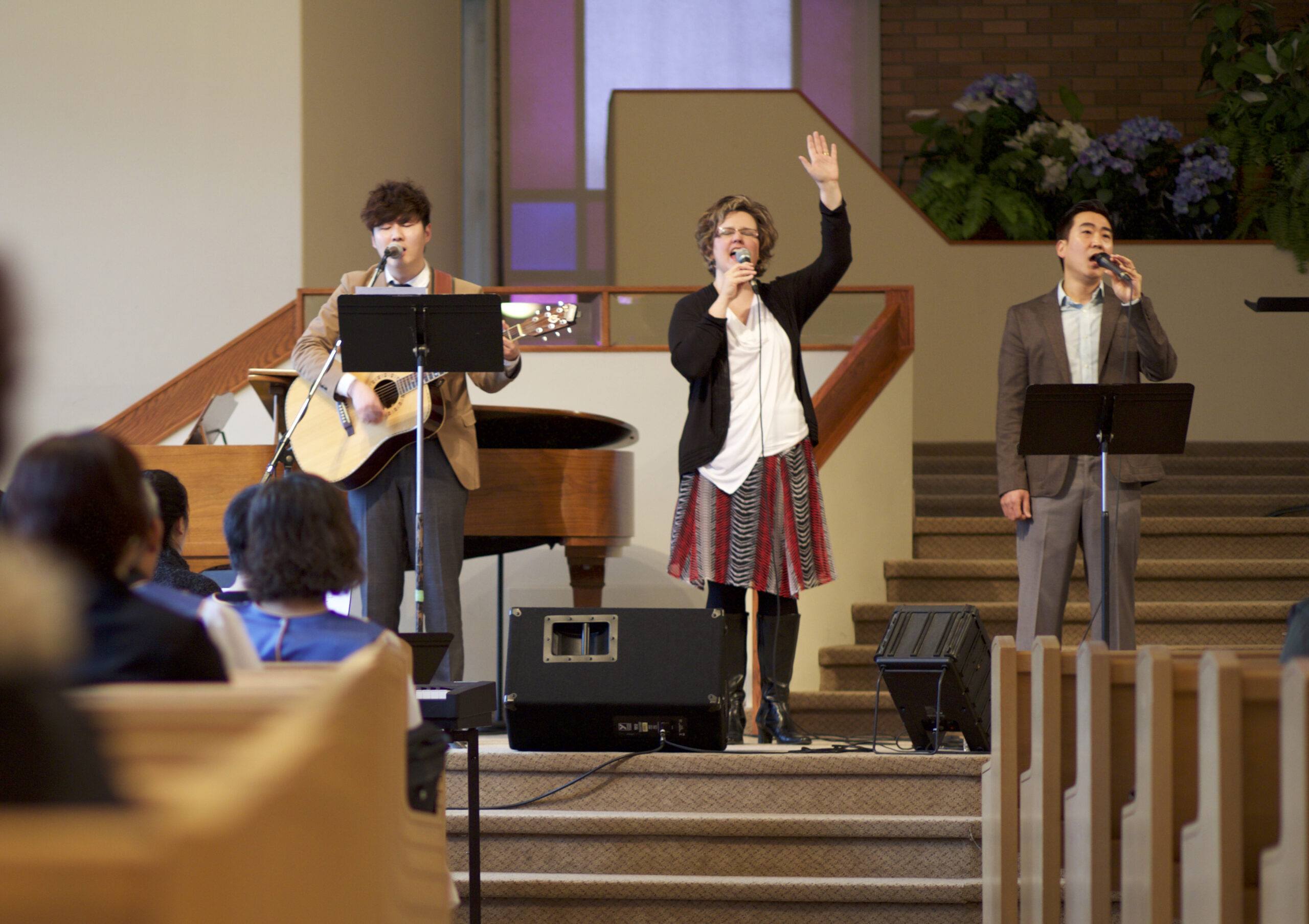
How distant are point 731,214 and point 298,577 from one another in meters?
1.94

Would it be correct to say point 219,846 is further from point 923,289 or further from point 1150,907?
point 923,289

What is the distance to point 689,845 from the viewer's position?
3041mm

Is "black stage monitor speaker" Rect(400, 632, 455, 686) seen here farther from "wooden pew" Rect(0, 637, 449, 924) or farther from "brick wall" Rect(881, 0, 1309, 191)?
"brick wall" Rect(881, 0, 1309, 191)

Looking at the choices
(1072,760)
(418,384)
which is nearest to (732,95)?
(418,384)

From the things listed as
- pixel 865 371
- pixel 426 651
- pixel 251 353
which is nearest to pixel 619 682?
pixel 426 651

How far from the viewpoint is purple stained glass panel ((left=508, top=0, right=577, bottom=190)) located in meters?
9.38

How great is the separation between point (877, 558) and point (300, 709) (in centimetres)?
435

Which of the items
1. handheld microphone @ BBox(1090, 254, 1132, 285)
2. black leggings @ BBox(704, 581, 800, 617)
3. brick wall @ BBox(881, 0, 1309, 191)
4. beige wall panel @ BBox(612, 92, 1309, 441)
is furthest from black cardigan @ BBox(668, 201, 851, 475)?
brick wall @ BBox(881, 0, 1309, 191)

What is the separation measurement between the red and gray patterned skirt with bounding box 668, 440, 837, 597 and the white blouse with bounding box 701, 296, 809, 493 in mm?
32

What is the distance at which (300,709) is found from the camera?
0.89 metres

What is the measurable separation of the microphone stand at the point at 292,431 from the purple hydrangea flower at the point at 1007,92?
18.0 feet

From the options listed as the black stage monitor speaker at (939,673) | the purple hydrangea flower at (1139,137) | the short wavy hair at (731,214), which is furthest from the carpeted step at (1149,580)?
the purple hydrangea flower at (1139,137)

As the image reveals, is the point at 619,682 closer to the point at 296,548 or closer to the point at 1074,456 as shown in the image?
the point at 296,548

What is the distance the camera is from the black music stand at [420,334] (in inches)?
130
